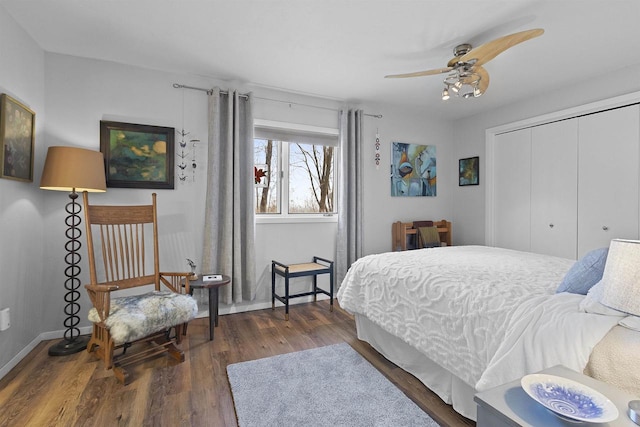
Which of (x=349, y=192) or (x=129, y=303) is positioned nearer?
(x=129, y=303)

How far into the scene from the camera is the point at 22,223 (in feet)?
7.89

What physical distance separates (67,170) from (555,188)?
15.6 feet

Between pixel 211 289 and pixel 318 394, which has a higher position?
pixel 211 289

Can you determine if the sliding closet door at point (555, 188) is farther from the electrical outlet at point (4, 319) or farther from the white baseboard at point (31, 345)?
the electrical outlet at point (4, 319)

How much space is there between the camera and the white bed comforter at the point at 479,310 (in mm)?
1280

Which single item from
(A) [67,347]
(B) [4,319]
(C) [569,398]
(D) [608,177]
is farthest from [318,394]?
(D) [608,177]

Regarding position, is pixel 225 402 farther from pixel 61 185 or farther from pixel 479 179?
pixel 479 179

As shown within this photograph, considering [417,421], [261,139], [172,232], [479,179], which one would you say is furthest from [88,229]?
[479,179]

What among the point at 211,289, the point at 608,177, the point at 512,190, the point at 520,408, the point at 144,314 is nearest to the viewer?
the point at 520,408

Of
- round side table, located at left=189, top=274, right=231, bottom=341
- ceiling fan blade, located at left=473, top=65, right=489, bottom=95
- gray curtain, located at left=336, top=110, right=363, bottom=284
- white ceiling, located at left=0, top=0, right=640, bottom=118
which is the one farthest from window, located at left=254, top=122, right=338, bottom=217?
ceiling fan blade, located at left=473, top=65, right=489, bottom=95

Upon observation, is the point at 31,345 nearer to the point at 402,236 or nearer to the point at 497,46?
the point at 402,236

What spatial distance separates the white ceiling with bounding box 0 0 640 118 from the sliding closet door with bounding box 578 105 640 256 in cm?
52

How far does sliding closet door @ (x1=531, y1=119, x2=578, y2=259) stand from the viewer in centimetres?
350

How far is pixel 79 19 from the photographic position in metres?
2.30
